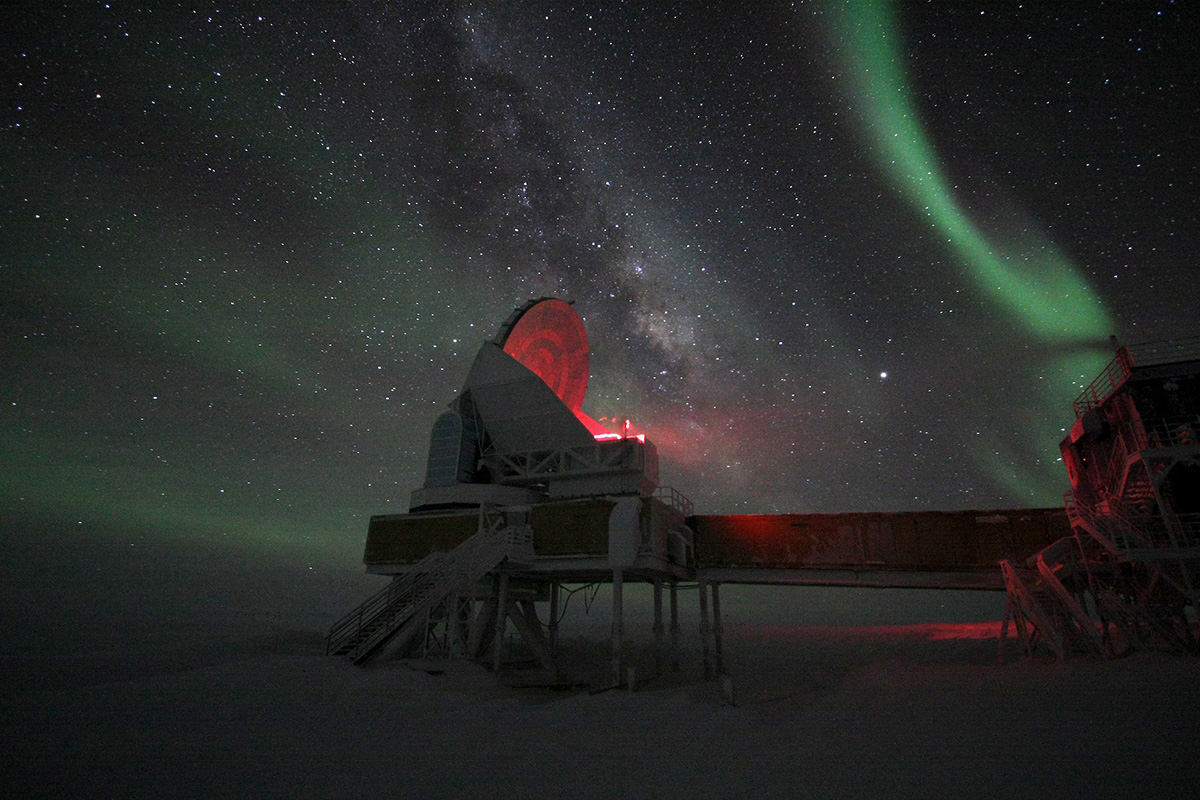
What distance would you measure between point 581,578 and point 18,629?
73.7 metres

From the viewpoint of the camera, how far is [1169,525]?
625 inches

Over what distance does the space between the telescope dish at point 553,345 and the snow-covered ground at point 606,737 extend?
55.5 ft

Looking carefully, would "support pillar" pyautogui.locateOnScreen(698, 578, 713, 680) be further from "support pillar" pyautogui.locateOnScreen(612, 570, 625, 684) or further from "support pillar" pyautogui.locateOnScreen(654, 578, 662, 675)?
"support pillar" pyautogui.locateOnScreen(612, 570, 625, 684)

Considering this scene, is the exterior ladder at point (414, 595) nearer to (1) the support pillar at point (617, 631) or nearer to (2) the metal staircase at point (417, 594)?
(2) the metal staircase at point (417, 594)

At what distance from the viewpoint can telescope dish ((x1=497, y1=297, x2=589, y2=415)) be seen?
29.1m

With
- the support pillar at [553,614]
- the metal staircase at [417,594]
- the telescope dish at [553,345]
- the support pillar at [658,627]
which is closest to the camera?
the metal staircase at [417,594]

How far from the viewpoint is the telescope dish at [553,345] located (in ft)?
95.6

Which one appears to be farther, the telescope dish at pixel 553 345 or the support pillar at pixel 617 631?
the telescope dish at pixel 553 345

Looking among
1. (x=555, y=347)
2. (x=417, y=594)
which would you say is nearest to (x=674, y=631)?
(x=417, y=594)

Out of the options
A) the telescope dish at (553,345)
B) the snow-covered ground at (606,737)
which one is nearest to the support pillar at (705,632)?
the snow-covered ground at (606,737)

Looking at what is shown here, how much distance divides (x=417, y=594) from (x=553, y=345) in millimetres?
15792

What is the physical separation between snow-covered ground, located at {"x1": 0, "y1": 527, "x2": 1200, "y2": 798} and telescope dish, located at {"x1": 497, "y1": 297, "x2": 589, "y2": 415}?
16.9 metres

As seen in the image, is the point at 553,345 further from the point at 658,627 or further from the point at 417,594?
the point at 658,627

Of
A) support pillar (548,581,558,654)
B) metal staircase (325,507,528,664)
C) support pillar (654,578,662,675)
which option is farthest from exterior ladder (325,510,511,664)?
support pillar (548,581,558,654)
